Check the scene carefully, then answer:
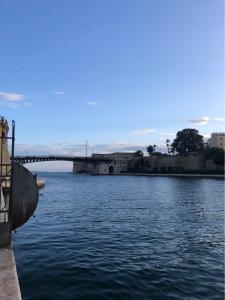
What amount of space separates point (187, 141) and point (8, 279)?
158 m

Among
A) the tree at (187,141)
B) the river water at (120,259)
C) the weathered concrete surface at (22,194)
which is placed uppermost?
the tree at (187,141)

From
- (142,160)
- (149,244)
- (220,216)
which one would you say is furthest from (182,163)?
(149,244)

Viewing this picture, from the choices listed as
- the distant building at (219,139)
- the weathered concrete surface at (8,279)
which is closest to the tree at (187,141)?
the distant building at (219,139)

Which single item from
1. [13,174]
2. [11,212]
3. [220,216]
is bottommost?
[220,216]

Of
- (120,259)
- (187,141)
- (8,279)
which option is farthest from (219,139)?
(8,279)

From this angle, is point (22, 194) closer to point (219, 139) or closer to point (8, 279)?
point (8, 279)

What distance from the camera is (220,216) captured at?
96.0 ft

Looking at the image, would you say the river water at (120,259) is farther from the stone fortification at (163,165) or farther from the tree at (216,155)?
the stone fortification at (163,165)

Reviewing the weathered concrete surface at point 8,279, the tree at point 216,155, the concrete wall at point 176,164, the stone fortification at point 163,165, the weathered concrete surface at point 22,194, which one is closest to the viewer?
the weathered concrete surface at point 8,279

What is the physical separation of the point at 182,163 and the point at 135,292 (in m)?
153

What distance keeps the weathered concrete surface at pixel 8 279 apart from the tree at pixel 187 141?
505ft

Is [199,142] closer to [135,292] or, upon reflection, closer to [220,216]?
[220,216]

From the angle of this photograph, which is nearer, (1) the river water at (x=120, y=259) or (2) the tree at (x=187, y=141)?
(1) the river water at (x=120, y=259)

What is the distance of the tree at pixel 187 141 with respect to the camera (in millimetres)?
160125
